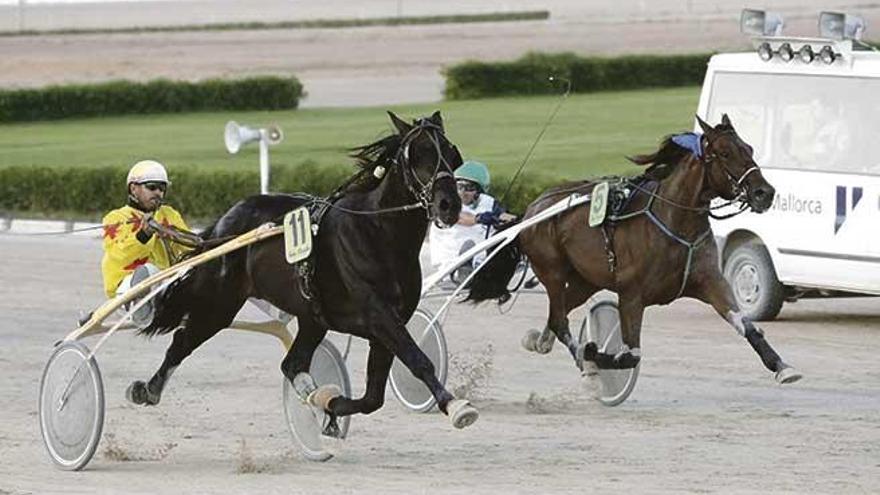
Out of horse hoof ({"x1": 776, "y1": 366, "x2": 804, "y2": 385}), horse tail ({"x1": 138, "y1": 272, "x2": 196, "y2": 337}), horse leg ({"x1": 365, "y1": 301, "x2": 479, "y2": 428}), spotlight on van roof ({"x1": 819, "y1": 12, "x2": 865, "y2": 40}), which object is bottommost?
horse hoof ({"x1": 776, "y1": 366, "x2": 804, "y2": 385})

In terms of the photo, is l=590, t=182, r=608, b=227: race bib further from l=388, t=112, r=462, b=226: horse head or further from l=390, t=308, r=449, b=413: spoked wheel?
l=388, t=112, r=462, b=226: horse head

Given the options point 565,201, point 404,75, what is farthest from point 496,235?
point 404,75

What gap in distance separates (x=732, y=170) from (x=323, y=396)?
2.54 m

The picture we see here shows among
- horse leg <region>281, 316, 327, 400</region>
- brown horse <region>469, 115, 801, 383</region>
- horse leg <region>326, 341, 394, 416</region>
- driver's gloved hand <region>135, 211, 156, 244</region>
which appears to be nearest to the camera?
horse leg <region>326, 341, 394, 416</region>

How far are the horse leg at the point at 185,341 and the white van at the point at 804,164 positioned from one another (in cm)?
577

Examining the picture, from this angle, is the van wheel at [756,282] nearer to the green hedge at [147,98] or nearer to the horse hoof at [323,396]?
the horse hoof at [323,396]

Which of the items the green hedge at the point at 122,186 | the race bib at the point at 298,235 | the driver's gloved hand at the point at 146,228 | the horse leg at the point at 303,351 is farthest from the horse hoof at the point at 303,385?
the green hedge at the point at 122,186

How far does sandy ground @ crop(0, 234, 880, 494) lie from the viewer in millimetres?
9516

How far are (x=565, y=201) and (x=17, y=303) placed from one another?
6.61 meters

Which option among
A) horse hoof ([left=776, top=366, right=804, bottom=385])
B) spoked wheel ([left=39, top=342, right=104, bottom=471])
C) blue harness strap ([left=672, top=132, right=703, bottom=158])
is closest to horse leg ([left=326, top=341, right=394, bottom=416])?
spoked wheel ([left=39, top=342, right=104, bottom=471])

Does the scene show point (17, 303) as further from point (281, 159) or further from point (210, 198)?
point (281, 159)

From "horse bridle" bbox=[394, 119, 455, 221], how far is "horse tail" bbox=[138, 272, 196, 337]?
1.35m

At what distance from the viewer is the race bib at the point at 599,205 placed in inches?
463

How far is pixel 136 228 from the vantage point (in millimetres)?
10711
